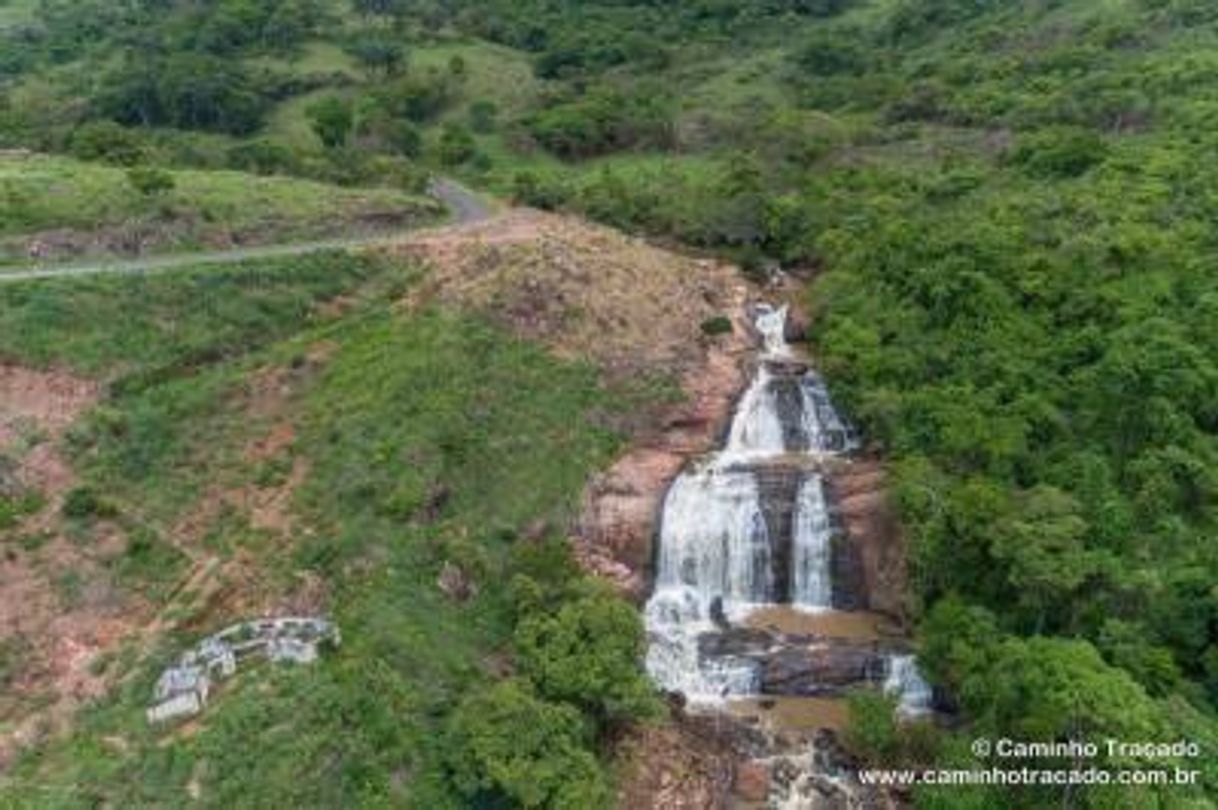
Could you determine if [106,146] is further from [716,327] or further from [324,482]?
[716,327]

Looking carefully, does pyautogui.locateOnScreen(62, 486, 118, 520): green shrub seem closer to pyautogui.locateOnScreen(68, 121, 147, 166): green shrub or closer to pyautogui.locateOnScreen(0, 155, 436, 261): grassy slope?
pyautogui.locateOnScreen(0, 155, 436, 261): grassy slope

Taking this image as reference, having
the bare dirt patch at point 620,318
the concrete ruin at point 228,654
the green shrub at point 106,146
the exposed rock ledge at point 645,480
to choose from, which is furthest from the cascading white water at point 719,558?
the green shrub at point 106,146

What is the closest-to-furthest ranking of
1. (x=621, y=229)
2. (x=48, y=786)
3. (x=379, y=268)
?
(x=48, y=786)
(x=379, y=268)
(x=621, y=229)

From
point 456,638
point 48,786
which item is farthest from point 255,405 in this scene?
point 48,786

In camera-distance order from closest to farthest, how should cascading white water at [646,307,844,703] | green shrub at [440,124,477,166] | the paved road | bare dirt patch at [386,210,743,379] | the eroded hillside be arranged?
the eroded hillside, cascading white water at [646,307,844,703], bare dirt patch at [386,210,743,379], the paved road, green shrub at [440,124,477,166]

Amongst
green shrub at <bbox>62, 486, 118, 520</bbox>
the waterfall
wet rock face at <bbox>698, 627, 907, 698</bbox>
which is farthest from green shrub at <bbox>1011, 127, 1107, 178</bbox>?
green shrub at <bbox>62, 486, 118, 520</bbox>

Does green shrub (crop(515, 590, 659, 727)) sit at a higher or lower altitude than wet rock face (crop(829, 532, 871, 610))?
higher

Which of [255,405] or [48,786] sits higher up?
[255,405]

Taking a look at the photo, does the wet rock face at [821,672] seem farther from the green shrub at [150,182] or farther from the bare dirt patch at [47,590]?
the green shrub at [150,182]

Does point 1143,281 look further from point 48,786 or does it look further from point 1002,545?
point 48,786
